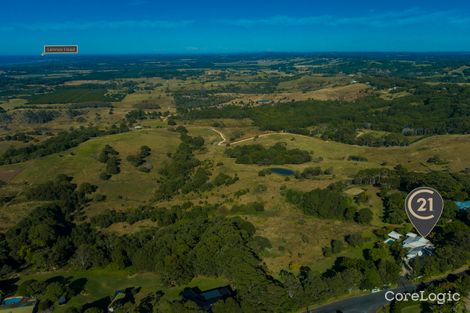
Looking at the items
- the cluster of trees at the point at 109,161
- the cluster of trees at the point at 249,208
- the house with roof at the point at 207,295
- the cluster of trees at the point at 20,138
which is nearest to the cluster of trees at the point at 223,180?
the cluster of trees at the point at 249,208

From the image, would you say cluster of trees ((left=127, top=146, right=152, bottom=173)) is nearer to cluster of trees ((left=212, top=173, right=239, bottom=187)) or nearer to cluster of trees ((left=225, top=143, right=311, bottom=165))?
cluster of trees ((left=212, top=173, right=239, bottom=187))

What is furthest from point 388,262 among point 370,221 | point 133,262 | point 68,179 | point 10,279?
point 68,179

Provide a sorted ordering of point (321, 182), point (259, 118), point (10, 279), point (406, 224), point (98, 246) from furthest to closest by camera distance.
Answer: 1. point (259, 118)
2. point (321, 182)
3. point (406, 224)
4. point (98, 246)
5. point (10, 279)

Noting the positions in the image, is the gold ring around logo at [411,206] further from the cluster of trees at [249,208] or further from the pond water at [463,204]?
the cluster of trees at [249,208]

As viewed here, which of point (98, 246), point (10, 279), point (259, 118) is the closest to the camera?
point (10, 279)

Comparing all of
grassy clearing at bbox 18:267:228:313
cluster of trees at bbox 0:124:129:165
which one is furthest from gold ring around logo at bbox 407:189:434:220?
cluster of trees at bbox 0:124:129:165

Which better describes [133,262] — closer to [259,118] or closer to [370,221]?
[370,221]

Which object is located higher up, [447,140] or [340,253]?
[447,140]
